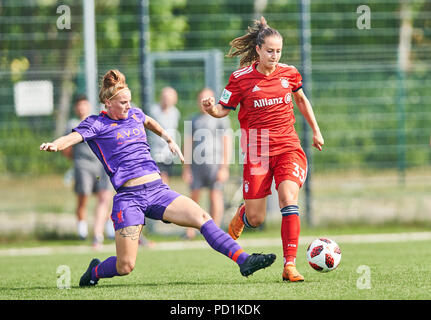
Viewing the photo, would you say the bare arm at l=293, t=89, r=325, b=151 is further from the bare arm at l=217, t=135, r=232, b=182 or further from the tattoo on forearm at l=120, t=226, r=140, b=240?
the bare arm at l=217, t=135, r=232, b=182

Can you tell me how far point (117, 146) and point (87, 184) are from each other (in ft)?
16.8

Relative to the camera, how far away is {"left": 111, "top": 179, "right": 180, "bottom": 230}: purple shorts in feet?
21.0

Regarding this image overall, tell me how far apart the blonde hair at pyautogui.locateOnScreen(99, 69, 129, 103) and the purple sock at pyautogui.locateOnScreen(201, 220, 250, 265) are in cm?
133

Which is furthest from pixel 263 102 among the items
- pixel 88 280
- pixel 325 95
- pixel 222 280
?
pixel 325 95

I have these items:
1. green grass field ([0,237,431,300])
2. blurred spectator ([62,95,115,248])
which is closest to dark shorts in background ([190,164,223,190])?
blurred spectator ([62,95,115,248])

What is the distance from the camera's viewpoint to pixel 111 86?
21.6 ft

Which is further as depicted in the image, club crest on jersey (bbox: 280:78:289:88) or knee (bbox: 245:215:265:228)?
knee (bbox: 245:215:265:228)

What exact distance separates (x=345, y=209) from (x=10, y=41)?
6.30m

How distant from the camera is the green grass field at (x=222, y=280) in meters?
5.78

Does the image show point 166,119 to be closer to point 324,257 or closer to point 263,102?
point 263,102

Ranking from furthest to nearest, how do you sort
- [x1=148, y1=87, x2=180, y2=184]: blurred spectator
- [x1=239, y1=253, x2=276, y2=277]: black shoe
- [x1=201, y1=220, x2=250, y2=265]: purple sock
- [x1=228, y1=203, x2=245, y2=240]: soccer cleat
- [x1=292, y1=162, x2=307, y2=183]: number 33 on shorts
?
[x1=148, y1=87, x2=180, y2=184]: blurred spectator < [x1=228, y1=203, x2=245, y2=240]: soccer cleat < [x1=292, y1=162, x2=307, y2=183]: number 33 on shorts < [x1=201, y1=220, x2=250, y2=265]: purple sock < [x1=239, y1=253, x2=276, y2=277]: black shoe

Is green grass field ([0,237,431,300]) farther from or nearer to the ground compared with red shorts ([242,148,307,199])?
nearer to the ground

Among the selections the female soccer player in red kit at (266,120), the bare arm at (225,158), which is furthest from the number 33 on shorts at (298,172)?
the bare arm at (225,158)

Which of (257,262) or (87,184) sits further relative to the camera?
(87,184)
